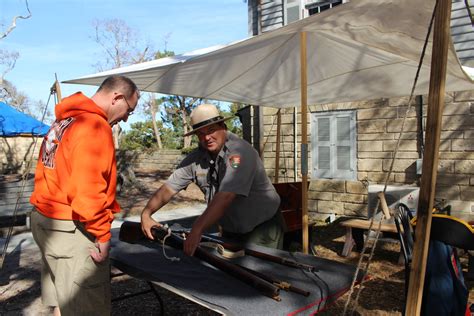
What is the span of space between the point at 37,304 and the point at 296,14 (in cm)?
703

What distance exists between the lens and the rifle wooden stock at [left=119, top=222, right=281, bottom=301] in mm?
1794

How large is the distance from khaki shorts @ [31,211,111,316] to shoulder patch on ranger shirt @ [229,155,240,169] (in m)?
0.92

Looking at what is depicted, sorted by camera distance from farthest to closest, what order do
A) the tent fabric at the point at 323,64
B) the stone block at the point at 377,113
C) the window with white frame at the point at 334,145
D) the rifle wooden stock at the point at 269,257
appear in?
the window with white frame at the point at 334,145, the stone block at the point at 377,113, the tent fabric at the point at 323,64, the rifle wooden stock at the point at 269,257

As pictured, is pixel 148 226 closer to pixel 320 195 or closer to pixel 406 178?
pixel 406 178

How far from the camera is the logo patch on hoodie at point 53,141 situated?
2.06m

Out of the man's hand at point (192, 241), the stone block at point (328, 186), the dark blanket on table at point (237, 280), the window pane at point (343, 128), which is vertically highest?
the window pane at point (343, 128)

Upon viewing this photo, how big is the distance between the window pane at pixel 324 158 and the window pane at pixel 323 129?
0.18 meters

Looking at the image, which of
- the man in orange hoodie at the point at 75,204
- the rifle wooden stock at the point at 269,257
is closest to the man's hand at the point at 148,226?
the rifle wooden stock at the point at 269,257

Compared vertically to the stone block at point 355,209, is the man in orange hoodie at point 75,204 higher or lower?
higher

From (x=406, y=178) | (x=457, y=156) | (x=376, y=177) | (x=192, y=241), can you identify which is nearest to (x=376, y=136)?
(x=376, y=177)

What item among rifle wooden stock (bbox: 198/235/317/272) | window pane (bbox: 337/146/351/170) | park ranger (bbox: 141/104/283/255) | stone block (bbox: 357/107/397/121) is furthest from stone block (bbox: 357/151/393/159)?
rifle wooden stock (bbox: 198/235/317/272)

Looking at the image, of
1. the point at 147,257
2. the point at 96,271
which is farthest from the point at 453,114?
the point at 96,271

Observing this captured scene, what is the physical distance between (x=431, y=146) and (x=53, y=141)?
183 cm

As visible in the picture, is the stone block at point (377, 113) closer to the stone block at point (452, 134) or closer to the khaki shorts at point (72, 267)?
the stone block at point (452, 134)
